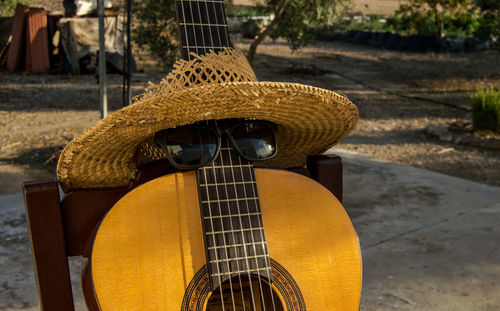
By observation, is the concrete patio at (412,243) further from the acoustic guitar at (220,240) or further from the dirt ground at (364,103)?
the acoustic guitar at (220,240)

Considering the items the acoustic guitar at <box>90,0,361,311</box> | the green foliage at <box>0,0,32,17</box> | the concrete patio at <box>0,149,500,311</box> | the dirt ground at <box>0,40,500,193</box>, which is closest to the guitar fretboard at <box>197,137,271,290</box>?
the acoustic guitar at <box>90,0,361,311</box>

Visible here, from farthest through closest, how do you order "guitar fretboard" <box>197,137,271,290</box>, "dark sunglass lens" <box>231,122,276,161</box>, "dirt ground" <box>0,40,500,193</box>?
"dirt ground" <box>0,40,500,193</box>, "dark sunglass lens" <box>231,122,276,161</box>, "guitar fretboard" <box>197,137,271,290</box>

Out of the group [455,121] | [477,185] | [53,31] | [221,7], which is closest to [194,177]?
[221,7]

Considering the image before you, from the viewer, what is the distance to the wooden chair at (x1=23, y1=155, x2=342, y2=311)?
1.43 m

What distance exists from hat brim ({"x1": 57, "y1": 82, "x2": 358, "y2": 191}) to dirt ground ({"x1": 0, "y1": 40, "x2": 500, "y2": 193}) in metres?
3.11

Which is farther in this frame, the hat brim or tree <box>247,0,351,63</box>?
tree <box>247,0,351,63</box>

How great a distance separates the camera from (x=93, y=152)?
141cm

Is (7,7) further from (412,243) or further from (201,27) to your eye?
(201,27)

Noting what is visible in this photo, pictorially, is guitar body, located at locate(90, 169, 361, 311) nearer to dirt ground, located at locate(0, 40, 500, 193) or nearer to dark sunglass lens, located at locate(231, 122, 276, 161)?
dark sunglass lens, located at locate(231, 122, 276, 161)

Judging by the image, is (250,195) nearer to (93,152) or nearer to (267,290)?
(267,290)

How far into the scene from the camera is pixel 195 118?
1.40 m

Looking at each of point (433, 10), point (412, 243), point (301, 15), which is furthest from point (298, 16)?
point (412, 243)

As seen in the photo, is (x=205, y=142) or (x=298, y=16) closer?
(x=205, y=142)

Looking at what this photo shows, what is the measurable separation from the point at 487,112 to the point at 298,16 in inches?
121
